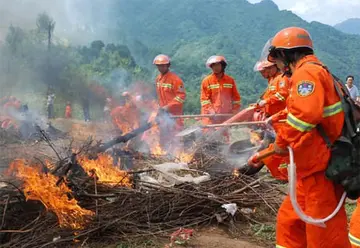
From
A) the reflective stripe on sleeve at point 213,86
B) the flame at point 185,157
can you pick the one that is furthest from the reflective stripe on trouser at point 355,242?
the reflective stripe on sleeve at point 213,86

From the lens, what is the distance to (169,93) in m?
8.77

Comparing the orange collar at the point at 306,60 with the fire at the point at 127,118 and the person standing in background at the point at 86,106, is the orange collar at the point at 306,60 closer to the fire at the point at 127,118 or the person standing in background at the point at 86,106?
the fire at the point at 127,118

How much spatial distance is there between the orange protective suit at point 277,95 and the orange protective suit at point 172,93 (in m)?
2.77

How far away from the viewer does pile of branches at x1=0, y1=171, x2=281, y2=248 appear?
13.5 ft

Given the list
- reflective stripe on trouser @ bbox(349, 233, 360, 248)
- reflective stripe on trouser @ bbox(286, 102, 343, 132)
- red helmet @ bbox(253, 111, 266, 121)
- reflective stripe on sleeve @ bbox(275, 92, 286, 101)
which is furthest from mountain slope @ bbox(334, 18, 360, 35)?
reflective stripe on trouser @ bbox(286, 102, 343, 132)

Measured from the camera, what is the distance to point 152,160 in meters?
7.26

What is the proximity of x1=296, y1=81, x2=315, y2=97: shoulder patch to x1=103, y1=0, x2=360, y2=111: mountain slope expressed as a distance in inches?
1318

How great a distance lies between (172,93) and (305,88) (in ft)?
20.1

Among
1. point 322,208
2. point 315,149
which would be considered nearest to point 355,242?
point 322,208

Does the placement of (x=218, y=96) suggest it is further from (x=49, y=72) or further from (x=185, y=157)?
(x=49, y=72)

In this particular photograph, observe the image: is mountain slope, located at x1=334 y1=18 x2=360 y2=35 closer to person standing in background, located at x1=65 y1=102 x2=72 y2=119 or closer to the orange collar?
person standing in background, located at x1=65 y1=102 x2=72 y2=119

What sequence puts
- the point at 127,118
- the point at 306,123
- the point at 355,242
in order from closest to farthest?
the point at 306,123 < the point at 355,242 < the point at 127,118

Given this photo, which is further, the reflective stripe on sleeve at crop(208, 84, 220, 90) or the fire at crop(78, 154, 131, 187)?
the reflective stripe on sleeve at crop(208, 84, 220, 90)

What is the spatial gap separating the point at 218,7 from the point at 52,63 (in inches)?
3274
